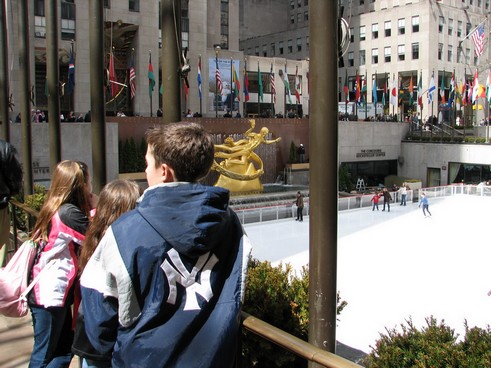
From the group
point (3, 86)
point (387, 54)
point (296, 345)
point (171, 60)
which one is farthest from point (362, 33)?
point (296, 345)

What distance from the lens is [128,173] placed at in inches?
1178

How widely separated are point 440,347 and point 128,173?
1070 inches

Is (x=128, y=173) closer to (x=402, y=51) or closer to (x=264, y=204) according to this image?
(x=264, y=204)

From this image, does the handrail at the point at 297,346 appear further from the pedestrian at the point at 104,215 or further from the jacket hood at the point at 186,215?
the pedestrian at the point at 104,215

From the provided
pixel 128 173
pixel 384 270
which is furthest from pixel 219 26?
pixel 384 270

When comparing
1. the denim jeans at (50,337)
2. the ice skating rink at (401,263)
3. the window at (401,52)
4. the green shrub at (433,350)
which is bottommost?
the ice skating rink at (401,263)

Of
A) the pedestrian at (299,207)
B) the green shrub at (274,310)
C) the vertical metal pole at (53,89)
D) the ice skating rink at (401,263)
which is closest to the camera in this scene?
the green shrub at (274,310)

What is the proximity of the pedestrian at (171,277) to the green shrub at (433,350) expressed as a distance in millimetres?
2166

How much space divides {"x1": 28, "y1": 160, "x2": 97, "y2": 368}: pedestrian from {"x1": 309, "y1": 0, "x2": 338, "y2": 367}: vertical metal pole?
5.02 ft

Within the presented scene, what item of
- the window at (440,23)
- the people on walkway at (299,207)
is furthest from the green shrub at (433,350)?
the window at (440,23)

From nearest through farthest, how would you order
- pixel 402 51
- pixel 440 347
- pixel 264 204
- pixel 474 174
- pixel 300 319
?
pixel 440 347 < pixel 300 319 < pixel 264 204 < pixel 474 174 < pixel 402 51

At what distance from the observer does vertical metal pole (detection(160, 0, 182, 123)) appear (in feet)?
16.4

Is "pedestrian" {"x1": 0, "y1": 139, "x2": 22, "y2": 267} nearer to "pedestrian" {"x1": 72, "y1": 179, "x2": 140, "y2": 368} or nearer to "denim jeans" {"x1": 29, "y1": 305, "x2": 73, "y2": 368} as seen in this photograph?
"denim jeans" {"x1": 29, "y1": 305, "x2": 73, "y2": 368}

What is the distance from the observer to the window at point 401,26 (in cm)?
5947
